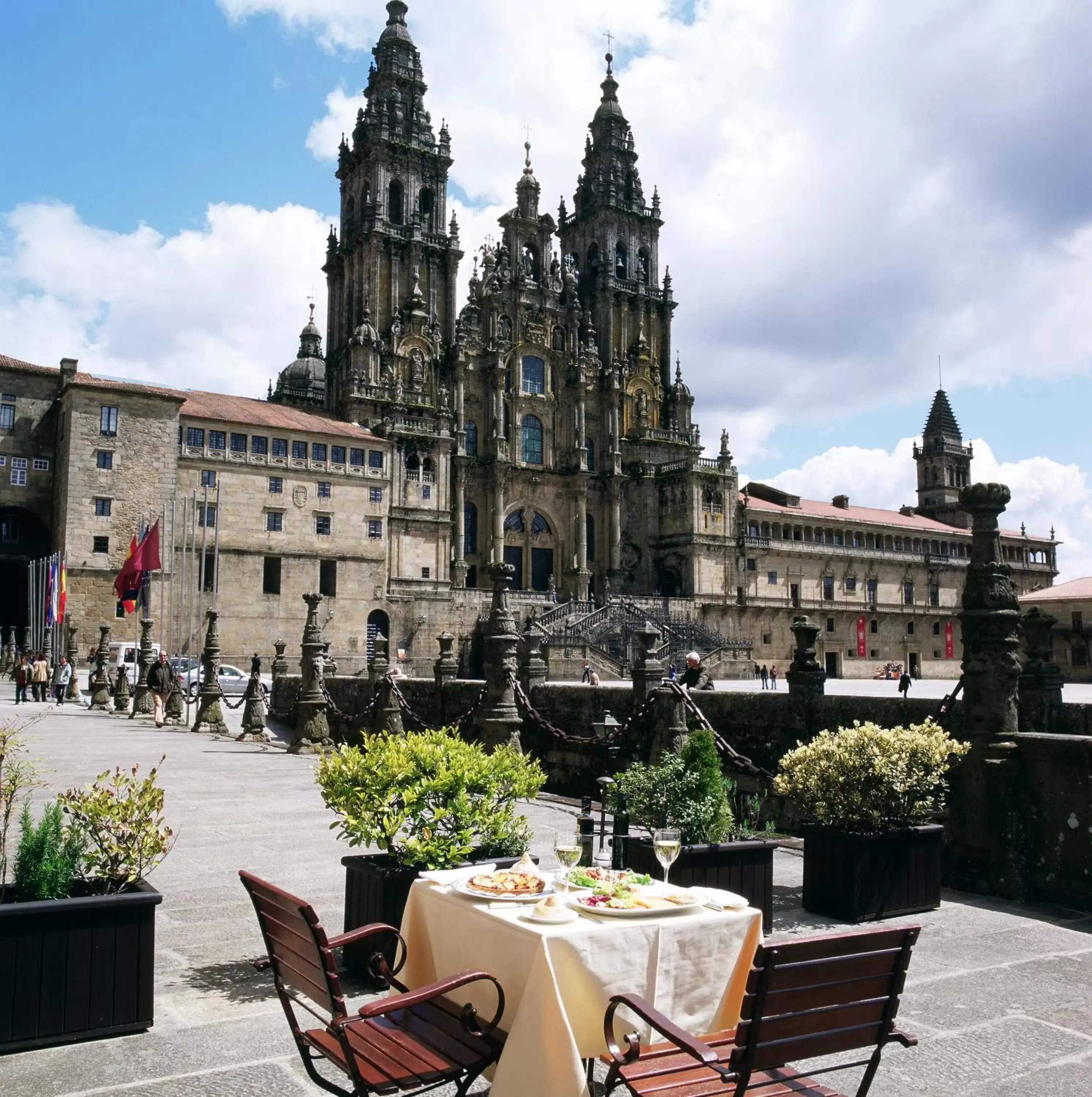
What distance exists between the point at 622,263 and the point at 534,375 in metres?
12.9

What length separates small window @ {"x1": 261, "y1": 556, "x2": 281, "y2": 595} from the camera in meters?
47.9

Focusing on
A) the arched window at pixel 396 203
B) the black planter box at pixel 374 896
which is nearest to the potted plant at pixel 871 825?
the black planter box at pixel 374 896

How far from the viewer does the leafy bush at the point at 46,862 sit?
498 cm

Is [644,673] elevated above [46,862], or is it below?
above

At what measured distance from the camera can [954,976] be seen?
240 inches

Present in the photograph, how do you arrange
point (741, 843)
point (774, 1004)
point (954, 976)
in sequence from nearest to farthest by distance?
point (774, 1004) → point (954, 976) → point (741, 843)

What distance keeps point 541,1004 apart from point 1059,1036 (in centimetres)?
310

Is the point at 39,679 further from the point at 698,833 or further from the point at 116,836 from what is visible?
the point at 698,833

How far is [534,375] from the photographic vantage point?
63.8 metres

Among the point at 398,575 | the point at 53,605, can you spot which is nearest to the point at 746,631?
the point at 398,575

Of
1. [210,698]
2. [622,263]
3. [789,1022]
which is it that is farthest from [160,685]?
[622,263]

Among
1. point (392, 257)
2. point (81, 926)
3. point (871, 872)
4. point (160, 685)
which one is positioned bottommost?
point (871, 872)

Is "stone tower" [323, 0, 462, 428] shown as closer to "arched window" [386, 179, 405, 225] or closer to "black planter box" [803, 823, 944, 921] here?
"arched window" [386, 179, 405, 225]

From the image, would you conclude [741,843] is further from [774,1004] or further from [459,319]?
[459,319]
